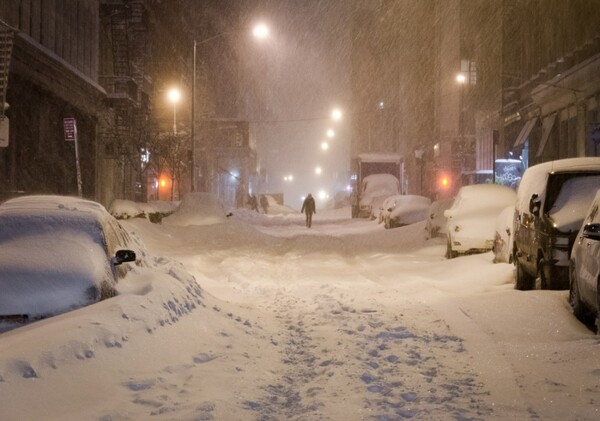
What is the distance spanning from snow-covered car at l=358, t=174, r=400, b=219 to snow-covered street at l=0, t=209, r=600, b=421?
30409mm

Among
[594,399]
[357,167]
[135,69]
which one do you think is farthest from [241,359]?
[357,167]

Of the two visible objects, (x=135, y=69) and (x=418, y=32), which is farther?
(x=418, y=32)

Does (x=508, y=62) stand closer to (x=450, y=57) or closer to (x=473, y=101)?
(x=473, y=101)

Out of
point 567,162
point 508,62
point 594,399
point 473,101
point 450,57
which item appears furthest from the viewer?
point 450,57

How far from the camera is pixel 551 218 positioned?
10656 mm

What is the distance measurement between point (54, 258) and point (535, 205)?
7488 mm

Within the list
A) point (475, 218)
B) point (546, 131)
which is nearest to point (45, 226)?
point (475, 218)

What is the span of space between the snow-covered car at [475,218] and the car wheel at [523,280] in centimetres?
500

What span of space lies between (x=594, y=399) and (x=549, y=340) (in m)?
2.34

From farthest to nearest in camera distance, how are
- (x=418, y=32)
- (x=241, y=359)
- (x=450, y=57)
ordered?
1. (x=418, y=32)
2. (x=450, y=57)
3. (x=241, y=359)

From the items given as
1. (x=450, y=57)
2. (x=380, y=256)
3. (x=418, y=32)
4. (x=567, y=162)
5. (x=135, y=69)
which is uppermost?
(x=418, y=32)

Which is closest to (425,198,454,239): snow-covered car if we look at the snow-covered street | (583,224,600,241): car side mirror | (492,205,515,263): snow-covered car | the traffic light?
(492,205,515,263): snow-covered car

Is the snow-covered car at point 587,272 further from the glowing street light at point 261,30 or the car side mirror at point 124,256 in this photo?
the glowing street light at point 261,30

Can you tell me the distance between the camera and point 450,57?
63.6 meters
